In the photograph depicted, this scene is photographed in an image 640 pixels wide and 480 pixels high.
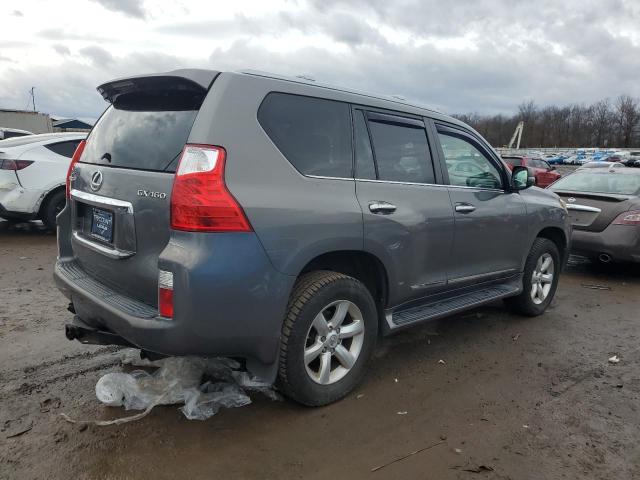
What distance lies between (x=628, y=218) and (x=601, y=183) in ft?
3.60

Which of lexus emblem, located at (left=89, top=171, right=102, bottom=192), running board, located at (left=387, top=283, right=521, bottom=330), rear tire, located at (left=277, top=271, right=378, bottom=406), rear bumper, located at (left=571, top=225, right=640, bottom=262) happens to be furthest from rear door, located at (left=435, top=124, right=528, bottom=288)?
rear bumper, located at (left=571, top=225, right=640, bottom=262)

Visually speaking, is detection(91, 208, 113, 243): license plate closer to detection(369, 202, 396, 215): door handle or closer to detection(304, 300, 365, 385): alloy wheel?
detection(304, 300, 365, 385): alloy wheel

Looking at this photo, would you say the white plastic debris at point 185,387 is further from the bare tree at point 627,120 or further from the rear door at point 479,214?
the bare tree at point 627,120

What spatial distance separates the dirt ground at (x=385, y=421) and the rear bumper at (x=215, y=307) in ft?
1.53

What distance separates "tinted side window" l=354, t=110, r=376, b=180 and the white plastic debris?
4.74 ft

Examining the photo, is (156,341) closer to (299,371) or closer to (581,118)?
(299,371)

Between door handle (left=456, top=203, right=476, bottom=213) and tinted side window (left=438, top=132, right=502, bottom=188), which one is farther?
tinted side window (left=438, top=132, right=502, bottom=188)

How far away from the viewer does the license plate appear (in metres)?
2.89

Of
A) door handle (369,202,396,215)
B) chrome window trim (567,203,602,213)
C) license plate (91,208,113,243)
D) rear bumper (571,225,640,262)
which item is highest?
door handle (369,202,396,215)

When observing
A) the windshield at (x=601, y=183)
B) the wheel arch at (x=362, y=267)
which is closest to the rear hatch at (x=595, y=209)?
the windshield at (x=601, y=183)

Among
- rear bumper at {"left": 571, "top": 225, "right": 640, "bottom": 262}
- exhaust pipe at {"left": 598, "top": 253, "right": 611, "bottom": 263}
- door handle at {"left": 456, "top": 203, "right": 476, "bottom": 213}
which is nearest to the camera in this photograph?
door handle at {"left": 456, "top": 203, "right": 476, "bottom": 213}

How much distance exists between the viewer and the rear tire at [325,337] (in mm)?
2822

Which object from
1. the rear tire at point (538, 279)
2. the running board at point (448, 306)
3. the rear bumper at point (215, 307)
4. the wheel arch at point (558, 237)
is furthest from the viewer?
the wheel arch at point (558, 237)

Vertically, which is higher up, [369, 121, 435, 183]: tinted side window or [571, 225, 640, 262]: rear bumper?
[369, 121, 435, 183]: tinted side window
